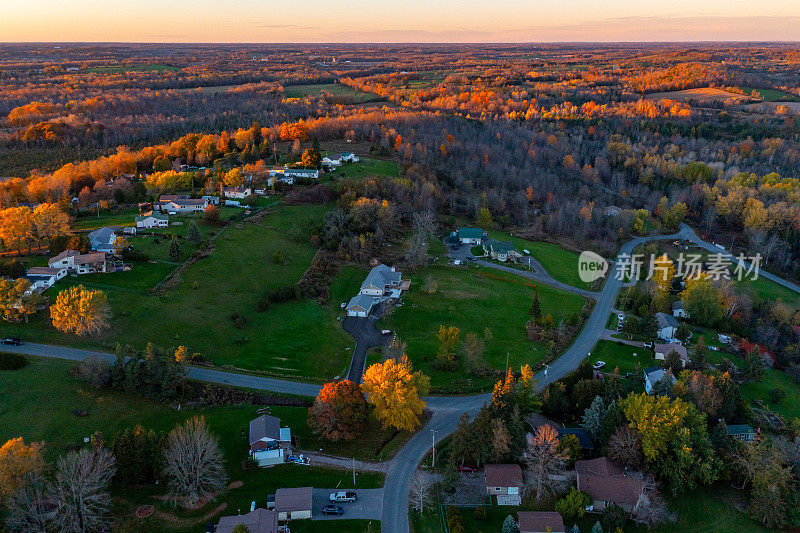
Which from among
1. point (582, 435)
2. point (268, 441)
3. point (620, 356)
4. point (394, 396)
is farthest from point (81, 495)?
point (620, 356)

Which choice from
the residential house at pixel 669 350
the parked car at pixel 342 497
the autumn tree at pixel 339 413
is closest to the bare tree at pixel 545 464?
the parked car at pixel 342 497

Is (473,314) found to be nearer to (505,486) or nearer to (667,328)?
(667,328)

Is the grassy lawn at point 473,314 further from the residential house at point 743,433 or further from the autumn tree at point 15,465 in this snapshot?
the autumn tree at point 15,465

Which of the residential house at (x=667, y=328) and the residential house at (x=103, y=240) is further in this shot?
the residential house at (x=103, y=240)

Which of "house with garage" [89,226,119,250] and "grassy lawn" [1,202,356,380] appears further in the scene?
"house with garage" [89,226,119,250]

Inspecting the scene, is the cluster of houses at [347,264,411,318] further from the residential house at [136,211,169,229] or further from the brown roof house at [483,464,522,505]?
the residential house at [136,211,169,229]

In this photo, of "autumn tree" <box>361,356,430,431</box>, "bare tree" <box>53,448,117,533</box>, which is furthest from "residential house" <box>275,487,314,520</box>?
"bare tree" <box>53,448,117,533</box>

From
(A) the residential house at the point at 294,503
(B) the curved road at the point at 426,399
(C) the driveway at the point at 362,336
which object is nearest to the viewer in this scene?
(A) the residential house at the point at 294,503
